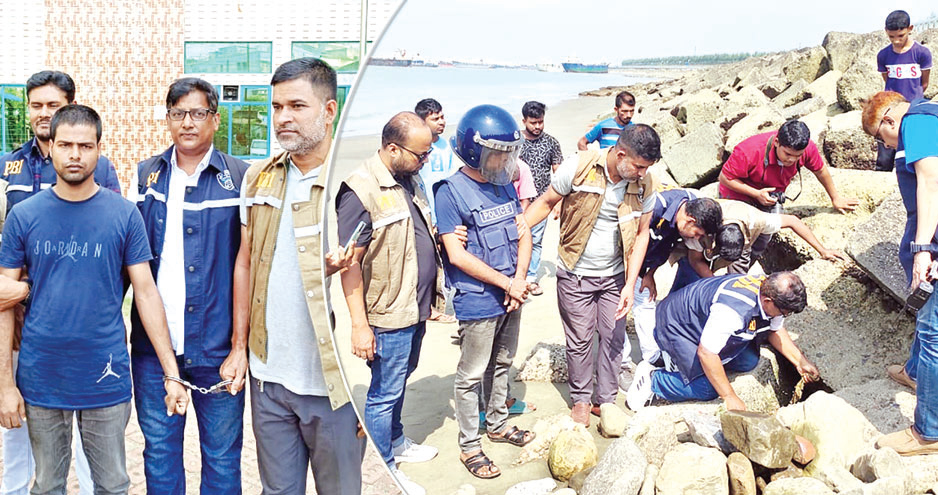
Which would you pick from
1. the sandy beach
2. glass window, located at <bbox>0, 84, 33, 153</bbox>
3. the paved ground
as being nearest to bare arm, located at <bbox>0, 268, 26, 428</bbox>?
the paved ground

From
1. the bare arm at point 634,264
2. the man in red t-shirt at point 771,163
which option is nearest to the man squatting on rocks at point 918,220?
the man in red t-shirt at point 771,163

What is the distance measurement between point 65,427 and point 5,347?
14.9 inches

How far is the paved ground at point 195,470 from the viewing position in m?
3.28

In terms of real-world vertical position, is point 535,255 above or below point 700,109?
below

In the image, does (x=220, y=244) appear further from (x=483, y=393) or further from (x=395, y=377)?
(x=483, y=393)

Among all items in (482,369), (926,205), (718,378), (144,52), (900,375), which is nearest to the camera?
Answer: (482,369)

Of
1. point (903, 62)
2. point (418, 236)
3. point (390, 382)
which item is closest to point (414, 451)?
point (390, 382)

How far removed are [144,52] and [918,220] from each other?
13057mm

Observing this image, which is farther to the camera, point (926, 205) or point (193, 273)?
point (926, 205)

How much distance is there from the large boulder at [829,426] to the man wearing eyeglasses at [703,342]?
44 centimetres

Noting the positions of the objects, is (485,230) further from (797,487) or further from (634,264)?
(797,487)

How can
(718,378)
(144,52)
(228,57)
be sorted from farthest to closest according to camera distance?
(144,52), (228,57), (718,378)

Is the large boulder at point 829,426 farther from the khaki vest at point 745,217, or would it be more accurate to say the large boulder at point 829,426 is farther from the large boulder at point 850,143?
the large boulder at point 850,143

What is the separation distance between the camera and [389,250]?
214cm
